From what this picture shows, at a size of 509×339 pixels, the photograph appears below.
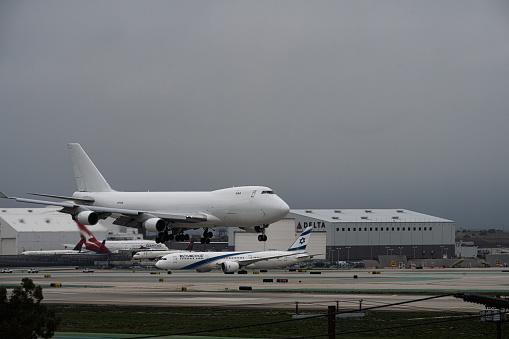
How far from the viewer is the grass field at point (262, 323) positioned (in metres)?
49.4

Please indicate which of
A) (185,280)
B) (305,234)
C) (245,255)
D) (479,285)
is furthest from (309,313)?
(305,234)

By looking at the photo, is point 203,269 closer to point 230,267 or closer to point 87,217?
point 230,267

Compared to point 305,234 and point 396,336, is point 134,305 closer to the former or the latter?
point 396,336

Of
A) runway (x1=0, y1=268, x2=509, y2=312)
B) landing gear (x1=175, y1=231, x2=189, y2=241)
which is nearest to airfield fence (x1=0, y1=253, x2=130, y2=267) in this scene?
runway (x1=0, y1=268, x2=509, y2=312)

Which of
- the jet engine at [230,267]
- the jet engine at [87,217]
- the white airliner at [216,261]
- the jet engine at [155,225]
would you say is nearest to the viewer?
the jet engine at [155,225]

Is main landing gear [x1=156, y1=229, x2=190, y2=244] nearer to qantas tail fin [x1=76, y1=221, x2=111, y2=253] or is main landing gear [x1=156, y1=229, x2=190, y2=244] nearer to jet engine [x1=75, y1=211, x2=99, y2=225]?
jet engine [x1=75, y1=211, x2=99, y2=225]

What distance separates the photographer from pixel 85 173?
93.6 meters

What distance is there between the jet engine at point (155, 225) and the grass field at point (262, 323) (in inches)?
648

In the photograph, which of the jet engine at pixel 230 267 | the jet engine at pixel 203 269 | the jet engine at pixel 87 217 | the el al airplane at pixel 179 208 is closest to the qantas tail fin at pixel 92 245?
the jet engine at pixel 203 269

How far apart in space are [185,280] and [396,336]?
218 feet

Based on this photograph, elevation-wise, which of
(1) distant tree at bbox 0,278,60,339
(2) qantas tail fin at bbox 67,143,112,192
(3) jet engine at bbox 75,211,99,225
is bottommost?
(1) distant tree at bbox 0,278,60,339

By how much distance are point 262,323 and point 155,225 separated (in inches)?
1150

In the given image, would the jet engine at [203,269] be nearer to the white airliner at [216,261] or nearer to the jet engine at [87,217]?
the white airliner at [216,261]

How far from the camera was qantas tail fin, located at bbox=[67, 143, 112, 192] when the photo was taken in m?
92.7
